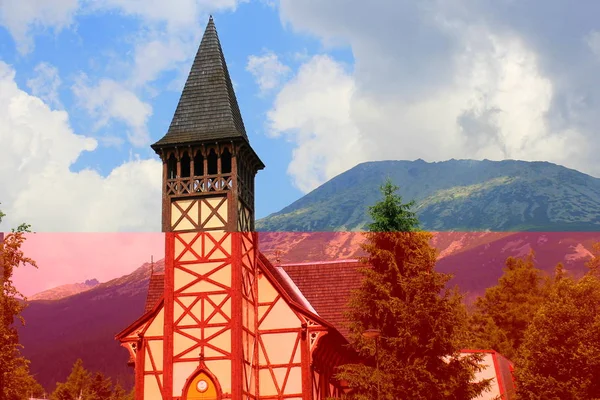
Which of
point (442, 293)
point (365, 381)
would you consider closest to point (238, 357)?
point (365, 381)

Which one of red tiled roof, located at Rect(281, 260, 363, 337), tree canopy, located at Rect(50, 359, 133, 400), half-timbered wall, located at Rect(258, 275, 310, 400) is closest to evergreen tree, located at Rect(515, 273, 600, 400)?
red tiled roof, located at Rect(281, 260, 363, 337)

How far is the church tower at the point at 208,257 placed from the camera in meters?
31.6

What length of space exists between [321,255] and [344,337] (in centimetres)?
12229

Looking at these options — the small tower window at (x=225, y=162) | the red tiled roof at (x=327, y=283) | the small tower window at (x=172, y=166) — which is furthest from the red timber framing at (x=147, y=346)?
the red tiled roof at (x=327, y=283)

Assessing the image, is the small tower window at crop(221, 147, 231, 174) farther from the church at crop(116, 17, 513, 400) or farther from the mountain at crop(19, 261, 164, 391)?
the mountain at crop(19, 261, 164, 391)

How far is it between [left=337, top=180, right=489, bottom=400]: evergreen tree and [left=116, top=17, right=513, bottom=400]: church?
153 inches

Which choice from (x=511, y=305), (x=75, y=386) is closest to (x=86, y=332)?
(x=75, y=386)

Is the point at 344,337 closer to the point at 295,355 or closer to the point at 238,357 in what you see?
the point at 295,355

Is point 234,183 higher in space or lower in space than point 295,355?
higher

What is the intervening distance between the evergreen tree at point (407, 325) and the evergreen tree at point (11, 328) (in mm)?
14210

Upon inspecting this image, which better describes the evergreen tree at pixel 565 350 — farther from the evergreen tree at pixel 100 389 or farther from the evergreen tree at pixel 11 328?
the evergreen tree at pixel 100 389

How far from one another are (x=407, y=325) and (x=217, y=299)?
7.82 metres

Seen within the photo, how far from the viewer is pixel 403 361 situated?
2884cm

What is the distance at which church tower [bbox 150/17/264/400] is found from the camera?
31.6 meters
